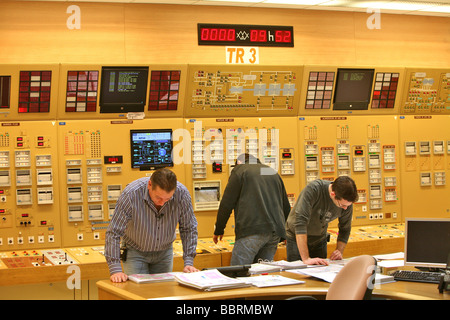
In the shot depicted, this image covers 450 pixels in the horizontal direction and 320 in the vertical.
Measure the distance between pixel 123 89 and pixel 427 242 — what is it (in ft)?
10.4

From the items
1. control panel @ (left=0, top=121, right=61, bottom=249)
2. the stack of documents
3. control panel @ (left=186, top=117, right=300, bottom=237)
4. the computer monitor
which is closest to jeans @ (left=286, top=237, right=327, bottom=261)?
the computer monitor

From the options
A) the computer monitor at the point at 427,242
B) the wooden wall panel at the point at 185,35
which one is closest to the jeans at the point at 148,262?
the computer monitor at the point at 427,242

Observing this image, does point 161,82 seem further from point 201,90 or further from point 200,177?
point 200,177

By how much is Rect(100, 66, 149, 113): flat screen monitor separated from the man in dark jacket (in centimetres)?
132

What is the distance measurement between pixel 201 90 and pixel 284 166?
47.1 inches

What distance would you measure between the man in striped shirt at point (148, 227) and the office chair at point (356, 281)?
1131mm

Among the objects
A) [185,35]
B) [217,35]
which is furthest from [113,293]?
[185,35]

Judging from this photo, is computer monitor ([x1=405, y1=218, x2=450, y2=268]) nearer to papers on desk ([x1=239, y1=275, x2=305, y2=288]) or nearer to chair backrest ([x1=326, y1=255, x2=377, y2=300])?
papers on desk ([x1=239, y1=275, x2=305, y2=288])

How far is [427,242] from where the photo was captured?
14.0ft

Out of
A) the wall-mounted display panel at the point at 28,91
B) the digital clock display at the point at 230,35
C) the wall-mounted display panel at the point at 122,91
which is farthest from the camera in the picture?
the digital clock display at the point at 230,35

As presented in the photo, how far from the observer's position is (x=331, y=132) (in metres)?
6.86

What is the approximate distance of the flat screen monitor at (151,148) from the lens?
610cm

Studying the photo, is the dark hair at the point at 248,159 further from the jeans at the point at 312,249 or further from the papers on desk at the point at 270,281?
the papers on desk at the point at 270,281
